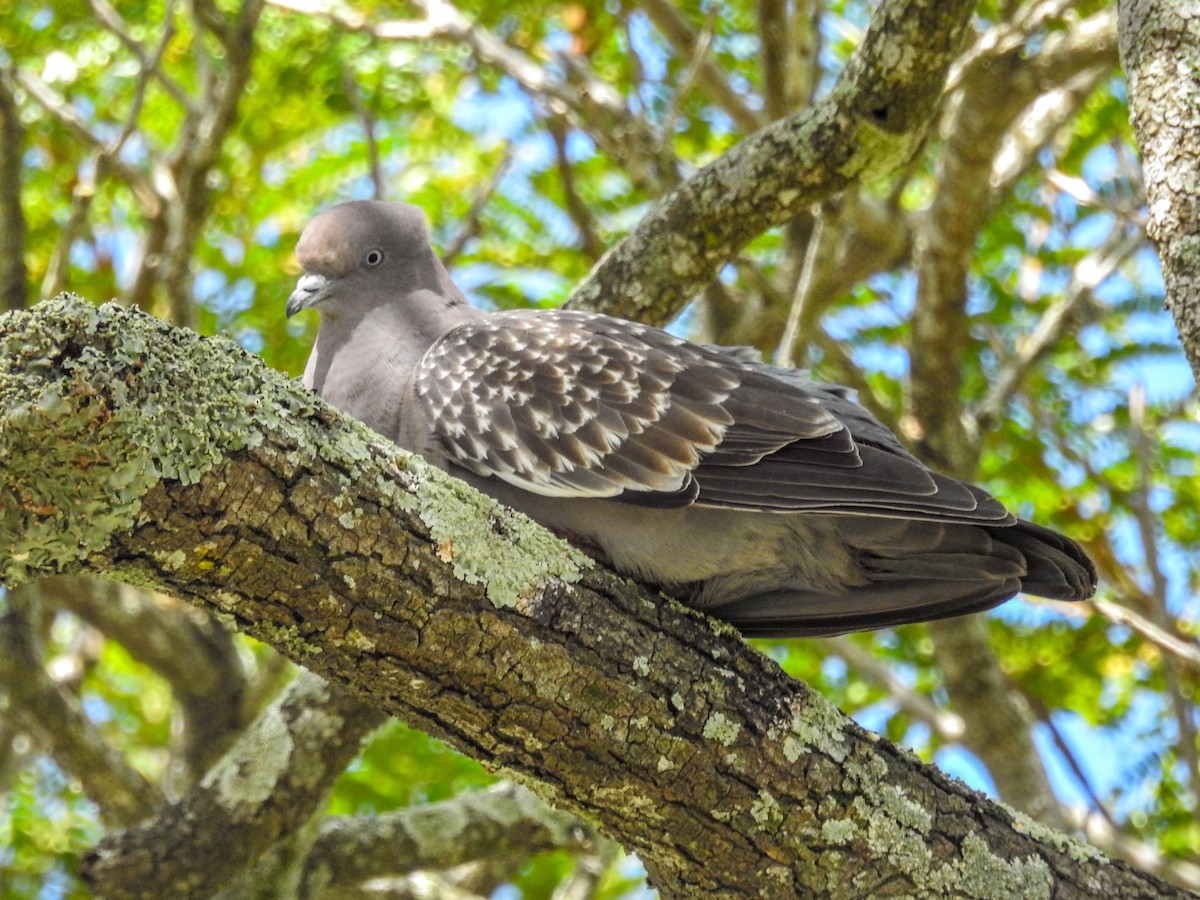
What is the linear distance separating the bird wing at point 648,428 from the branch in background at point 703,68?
2880mm

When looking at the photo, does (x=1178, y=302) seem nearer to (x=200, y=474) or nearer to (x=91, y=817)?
(x=200, y=474)

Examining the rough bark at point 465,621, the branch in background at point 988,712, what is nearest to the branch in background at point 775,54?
the branch in background at point 988,712

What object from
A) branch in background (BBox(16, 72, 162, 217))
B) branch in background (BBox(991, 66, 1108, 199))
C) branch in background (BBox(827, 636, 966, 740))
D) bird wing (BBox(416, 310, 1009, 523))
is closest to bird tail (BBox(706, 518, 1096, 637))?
bird wing (BBox(416, 310, 1009, 523))

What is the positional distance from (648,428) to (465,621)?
1157 millimetres

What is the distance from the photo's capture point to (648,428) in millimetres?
3896

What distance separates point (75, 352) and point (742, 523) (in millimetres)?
1977

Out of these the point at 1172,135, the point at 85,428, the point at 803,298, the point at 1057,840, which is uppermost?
the point at 803,298

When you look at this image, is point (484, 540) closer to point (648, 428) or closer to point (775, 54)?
point (648, 428)

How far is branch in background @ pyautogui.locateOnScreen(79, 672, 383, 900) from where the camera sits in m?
4.72

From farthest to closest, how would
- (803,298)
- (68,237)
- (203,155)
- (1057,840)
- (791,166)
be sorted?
(203,155), (68,237), (803,298), (791,166), (1057,840)

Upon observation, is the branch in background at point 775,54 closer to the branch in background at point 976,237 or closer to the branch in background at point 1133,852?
the branch in background at point 976,237

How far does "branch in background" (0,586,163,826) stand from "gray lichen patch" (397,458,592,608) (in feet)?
9.60

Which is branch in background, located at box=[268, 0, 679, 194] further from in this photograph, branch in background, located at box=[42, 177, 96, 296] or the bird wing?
the bird wing

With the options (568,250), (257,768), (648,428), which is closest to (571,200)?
(568,250)
